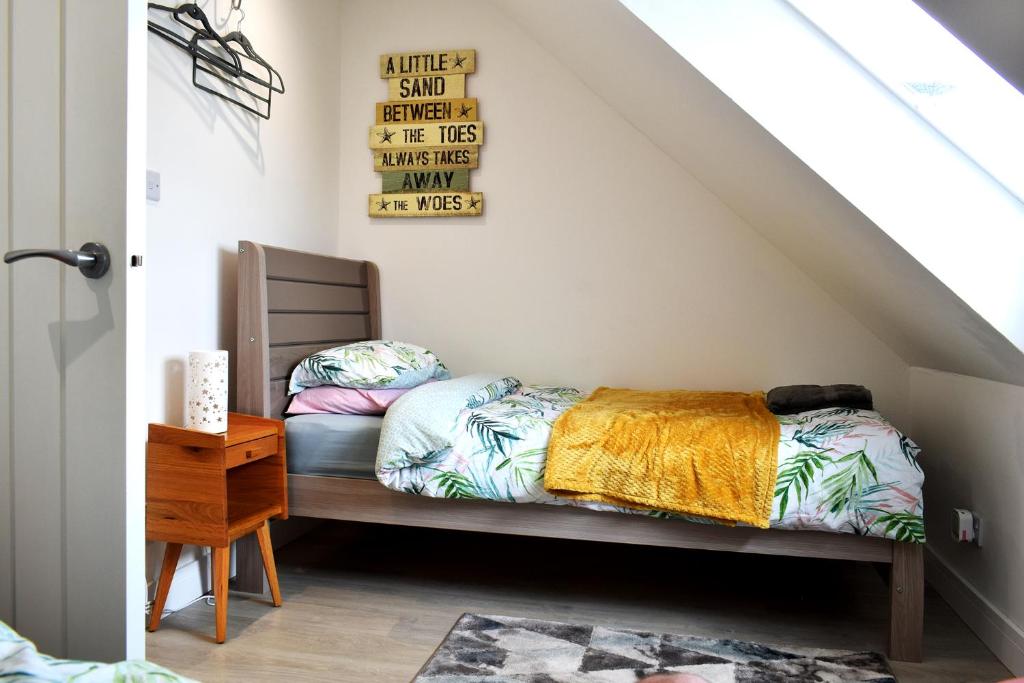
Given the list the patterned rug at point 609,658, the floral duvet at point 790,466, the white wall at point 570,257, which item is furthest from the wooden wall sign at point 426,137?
the patterned rug at point 609,658

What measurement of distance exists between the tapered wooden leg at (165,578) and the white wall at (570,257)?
1660 mm

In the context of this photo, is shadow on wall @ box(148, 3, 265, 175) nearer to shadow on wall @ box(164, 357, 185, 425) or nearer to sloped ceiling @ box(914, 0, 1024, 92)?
shadow on wall @ box(164, 357, 185, 425)

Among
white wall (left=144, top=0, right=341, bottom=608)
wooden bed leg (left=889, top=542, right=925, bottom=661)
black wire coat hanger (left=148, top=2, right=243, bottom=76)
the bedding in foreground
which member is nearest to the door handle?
the bedding in foreground

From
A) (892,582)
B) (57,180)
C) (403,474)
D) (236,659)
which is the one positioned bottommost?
(236,659)

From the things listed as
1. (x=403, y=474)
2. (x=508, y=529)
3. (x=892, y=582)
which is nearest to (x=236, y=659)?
(x=403, y=474)

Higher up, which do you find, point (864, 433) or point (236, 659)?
point (864, 433)

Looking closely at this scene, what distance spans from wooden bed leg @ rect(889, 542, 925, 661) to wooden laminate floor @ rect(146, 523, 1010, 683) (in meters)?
0.05

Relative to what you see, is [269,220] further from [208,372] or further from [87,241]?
[87,241]

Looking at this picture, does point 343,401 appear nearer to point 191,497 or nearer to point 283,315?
point 283,315

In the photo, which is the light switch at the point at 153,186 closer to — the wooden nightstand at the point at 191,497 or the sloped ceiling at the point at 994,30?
the wooden nightstand at the point at 191,497

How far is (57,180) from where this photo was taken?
1.31 metres

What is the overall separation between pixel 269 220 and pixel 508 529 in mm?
1586

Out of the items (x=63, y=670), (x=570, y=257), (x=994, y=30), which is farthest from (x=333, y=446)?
(x=994, y=30)

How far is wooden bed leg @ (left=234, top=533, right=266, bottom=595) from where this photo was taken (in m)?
2.52
